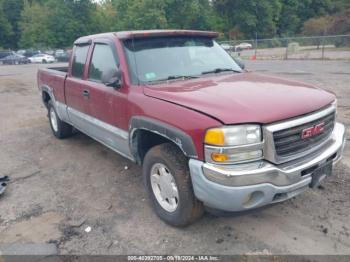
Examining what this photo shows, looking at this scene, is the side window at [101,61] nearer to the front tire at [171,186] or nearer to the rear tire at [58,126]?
the front tire at [171,186]

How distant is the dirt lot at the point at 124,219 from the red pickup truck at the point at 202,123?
1.01ft

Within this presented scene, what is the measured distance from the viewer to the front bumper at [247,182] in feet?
8.31

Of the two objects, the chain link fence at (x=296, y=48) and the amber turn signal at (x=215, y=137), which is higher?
the amber turn signal at (x=215, y=137)

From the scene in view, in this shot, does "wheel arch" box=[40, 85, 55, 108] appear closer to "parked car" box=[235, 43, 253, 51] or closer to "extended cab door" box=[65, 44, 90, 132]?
"extended cab door" box=[65, 44, 90, 132]

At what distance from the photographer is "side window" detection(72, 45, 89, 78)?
190 inches

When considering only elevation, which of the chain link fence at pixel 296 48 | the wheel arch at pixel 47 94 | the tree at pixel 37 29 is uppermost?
the tree at pixel 37 29

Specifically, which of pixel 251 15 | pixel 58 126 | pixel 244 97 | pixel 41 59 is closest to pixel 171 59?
pixel 244 97

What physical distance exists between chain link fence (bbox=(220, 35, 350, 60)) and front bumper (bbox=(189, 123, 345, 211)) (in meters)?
24.4

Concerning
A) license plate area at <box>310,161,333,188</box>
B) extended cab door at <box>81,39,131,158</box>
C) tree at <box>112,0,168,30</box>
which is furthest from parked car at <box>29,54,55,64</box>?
license plate area at <box>310,161,333,188</box>

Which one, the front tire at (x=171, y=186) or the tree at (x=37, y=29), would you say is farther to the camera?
the tree at (x=37, y=29)

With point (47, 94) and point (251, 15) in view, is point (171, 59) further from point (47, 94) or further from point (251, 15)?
point (251, 15)

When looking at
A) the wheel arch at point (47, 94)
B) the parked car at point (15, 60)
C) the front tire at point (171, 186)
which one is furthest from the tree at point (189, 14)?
the front tire at point (171, 186)

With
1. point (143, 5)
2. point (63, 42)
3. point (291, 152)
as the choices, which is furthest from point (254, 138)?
point (63, 42)

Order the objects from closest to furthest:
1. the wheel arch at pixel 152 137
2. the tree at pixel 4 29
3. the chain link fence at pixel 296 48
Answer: the wheel arch at pixel 152 137 < the chain link fence at pixel 296 48 < the tree at pixel 4 29
